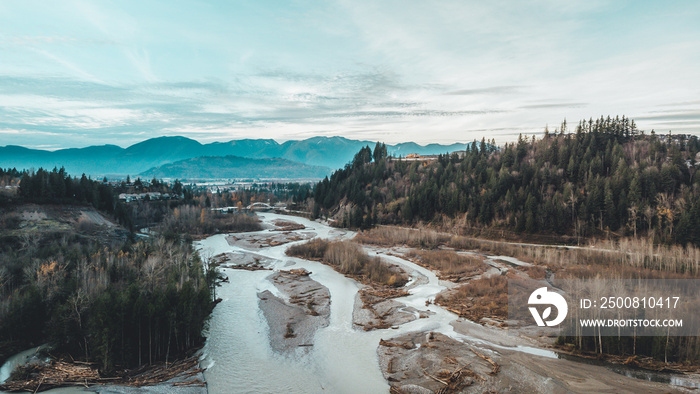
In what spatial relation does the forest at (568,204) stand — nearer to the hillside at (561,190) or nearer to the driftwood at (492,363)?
the hillside at (561,190)

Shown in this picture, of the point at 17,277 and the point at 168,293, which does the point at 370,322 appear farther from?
the point at 17,277

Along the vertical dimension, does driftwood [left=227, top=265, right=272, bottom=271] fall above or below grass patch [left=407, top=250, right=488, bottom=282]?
below

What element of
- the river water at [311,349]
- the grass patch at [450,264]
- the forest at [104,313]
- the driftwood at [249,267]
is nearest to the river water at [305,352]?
the river water at [311,349]

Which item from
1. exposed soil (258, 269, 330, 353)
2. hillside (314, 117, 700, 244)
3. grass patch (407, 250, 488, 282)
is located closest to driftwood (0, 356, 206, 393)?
exposed soil (258, 269, 330, 353)

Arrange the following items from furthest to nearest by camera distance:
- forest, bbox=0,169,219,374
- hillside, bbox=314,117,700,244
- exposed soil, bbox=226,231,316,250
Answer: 1. exposed soil, bbox=226,231,316,250
2. hillside, bbox=314,117,700,244
3. forest, bbox=0,169,219,374

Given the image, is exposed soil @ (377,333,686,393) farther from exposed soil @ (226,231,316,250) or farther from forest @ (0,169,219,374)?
exposed soil @ (226,231,316,250)

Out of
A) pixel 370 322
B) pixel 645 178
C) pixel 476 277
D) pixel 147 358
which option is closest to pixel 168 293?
pixel 147 358

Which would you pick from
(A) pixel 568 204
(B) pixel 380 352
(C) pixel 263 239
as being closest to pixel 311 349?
(B) pixel 380 352

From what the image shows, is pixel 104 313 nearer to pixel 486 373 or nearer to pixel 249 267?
pixel 486 373
